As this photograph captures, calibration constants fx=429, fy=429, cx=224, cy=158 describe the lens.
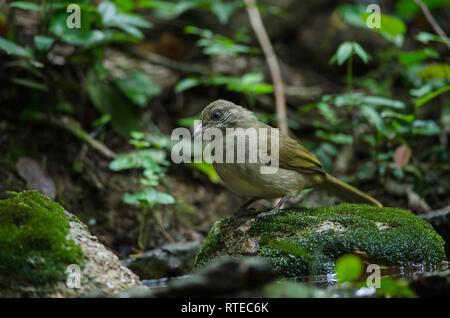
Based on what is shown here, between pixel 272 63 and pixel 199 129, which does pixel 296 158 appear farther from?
pixel 272 63

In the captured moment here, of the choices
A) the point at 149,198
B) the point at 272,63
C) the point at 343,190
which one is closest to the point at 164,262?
the point at 149,198

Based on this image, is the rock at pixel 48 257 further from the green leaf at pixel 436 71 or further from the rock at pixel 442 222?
the green leaf at pixel 436 71

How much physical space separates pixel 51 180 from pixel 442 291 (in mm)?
4144

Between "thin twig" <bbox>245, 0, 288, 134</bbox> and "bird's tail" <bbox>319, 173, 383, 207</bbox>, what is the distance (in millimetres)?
1427

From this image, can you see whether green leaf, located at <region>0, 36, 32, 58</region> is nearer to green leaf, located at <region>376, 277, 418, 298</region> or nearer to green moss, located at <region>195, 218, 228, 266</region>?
green moss, located at <region>195, 218, 228, 266</region>

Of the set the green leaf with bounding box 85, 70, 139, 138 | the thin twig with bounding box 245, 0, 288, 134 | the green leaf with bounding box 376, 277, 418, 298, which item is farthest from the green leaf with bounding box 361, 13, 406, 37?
the green leaf with bounding box 376, 277, 418, 298

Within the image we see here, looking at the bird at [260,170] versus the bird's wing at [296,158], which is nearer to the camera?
the bird at [260,170]

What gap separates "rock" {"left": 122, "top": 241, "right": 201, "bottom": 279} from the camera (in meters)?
4.08

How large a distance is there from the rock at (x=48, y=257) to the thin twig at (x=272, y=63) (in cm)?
371

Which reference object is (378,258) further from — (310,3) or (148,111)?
(310,3)

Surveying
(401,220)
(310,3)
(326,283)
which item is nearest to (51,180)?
(326,283)

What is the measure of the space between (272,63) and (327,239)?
3.93m

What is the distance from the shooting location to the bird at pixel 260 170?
3777 millimetres

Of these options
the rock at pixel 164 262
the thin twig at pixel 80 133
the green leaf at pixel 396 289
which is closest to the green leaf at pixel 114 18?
the thin twig at pixel 80 133
